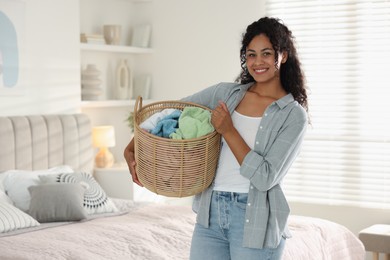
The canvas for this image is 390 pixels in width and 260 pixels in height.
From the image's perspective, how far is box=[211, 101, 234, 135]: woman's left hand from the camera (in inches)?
86.6

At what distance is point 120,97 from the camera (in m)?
5.71

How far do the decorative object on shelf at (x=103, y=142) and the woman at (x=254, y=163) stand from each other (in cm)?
291

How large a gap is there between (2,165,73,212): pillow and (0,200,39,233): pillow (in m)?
0.23

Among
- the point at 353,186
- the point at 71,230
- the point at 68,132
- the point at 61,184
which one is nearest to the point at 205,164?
the point at 71,230

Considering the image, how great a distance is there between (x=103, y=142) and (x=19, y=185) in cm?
118

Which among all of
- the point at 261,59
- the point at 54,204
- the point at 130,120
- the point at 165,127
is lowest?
the point at 54,204

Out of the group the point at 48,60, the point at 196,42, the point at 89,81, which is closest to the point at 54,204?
the point at 48,60

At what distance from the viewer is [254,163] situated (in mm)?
2178

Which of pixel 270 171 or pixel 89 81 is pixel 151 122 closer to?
pixel 270 171

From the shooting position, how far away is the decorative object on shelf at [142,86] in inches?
232

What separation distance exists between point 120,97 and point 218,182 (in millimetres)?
3519

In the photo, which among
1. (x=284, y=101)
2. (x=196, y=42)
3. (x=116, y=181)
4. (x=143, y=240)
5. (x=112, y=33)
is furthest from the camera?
(x=196, y=42)

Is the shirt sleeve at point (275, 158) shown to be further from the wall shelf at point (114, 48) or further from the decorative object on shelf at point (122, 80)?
the decorative object on shelf at point (122, 80)

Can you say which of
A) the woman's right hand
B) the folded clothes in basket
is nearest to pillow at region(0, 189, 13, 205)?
the woman's right hand
